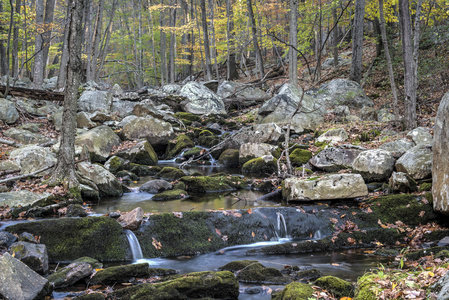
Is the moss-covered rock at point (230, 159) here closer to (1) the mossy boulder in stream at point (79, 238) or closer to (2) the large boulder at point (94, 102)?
(2) the large boulder at point (94, 102)

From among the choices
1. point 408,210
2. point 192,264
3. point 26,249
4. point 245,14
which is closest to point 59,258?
point 26,249

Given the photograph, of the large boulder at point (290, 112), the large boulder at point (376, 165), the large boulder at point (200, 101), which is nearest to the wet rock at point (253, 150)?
the large boulder at point (290, 112)

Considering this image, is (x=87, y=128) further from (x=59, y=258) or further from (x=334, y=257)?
(x=334, y=257)

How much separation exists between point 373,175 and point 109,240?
6.72m

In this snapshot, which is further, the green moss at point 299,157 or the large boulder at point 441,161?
the green moss at point 299,157

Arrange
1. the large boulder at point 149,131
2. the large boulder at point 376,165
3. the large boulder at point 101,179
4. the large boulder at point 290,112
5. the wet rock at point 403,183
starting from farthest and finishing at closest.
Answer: the large boulder at point 290,112 < the large boulder at point 149,131 < the large boulder at point 101,179 < the large boulder at point 376,165 < the wet rock at point 403,183

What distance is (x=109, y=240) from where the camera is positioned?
5.61m

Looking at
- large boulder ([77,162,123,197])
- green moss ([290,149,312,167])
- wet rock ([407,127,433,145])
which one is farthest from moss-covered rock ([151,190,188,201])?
wet rock ([407,127,433,145])

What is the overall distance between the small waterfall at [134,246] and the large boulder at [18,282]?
1861mm

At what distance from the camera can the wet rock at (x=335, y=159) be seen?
9891mm

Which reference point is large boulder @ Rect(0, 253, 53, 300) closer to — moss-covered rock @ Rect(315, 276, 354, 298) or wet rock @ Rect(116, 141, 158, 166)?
moss-covered rock @ Rect(315, 276, 354, 298)

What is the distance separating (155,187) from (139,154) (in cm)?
352

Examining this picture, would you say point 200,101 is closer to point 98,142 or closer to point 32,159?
point 98,142

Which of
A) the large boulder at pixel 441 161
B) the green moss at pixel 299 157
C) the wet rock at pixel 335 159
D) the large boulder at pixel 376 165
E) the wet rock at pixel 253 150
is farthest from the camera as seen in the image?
the wet rock at pixel 253 150
